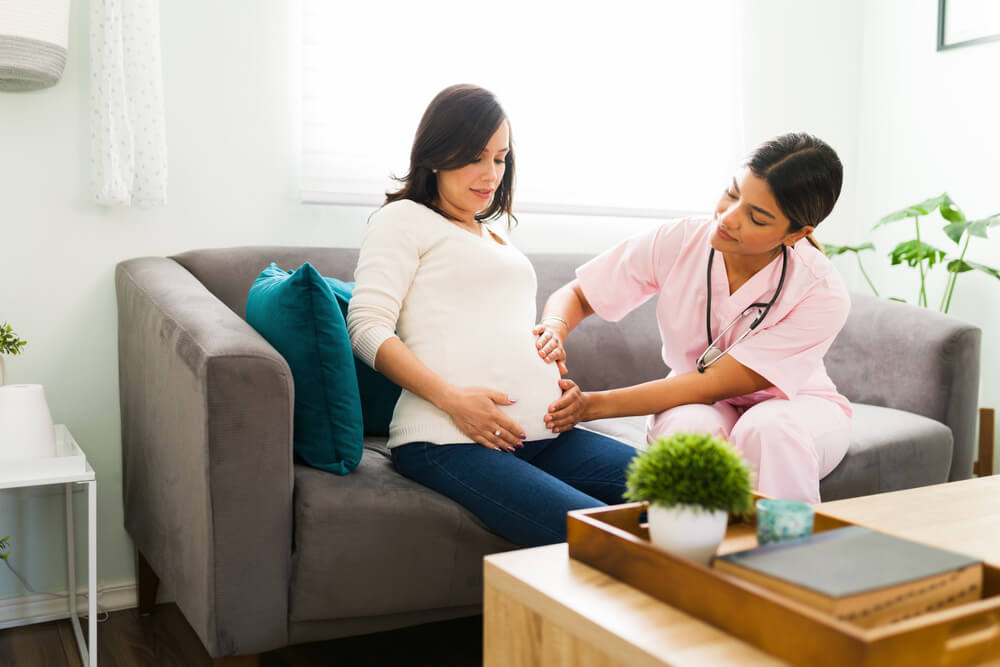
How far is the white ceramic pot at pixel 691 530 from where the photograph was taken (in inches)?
33.1

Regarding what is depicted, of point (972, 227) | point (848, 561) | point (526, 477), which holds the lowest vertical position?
point (526, 477)

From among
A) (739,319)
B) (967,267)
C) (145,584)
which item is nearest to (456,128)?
(739,319)

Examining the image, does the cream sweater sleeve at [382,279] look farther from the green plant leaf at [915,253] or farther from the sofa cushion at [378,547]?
the green plant leaf at [915,253]

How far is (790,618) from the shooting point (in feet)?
2.30

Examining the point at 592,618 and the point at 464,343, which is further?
the point at 464,343

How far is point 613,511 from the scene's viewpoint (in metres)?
0.97

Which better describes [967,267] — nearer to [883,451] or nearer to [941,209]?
[941,209]

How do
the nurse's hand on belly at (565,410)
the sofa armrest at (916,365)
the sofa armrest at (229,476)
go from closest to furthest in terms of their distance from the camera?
the sofa armrest at (229,476) → the nurse's hand on belly at (565,410) → the sofa armrest at (916,365)

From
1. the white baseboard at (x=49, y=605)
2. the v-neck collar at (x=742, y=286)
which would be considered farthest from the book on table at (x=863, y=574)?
the white baseboard at (x=49, y=605)

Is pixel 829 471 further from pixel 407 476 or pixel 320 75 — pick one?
pixel 320 75

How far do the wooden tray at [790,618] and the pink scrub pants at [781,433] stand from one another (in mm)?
646

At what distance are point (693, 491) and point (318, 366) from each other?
2.62ft

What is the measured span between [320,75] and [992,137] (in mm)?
2098

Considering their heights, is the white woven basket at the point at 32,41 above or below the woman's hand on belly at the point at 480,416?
above
